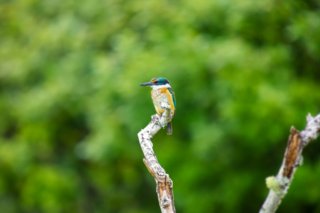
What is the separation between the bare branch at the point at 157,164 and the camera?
222cm

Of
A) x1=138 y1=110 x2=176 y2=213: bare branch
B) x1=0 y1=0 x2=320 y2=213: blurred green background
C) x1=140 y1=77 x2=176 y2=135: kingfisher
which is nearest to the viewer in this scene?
x1=140 y1=77 x2=176 y2=135: kingfisher

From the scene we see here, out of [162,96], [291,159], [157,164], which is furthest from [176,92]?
[291,159]

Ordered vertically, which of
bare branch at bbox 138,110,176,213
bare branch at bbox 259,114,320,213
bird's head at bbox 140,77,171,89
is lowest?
bare branch at bbox 259,114,320,213

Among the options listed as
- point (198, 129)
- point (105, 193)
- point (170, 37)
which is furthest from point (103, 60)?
point (105, 193)

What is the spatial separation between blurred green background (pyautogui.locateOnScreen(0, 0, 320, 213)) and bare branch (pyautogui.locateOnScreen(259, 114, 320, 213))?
579 cm

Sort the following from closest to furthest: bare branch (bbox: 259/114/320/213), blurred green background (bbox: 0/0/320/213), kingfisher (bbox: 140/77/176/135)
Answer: bare branch (bbox: 259/114/320/213) → kingfisher (bbox: 140/77/176/135) → blurred green background (bbox: 0/0/320/213)

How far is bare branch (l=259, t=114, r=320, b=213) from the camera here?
75.6 inches

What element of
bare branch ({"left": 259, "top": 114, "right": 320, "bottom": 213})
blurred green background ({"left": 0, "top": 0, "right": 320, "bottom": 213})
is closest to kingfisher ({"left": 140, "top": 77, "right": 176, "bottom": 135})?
bare branch ({"left": 259, "top": 114, "right": 320, "bottom": 213})

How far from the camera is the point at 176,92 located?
8.78 meters

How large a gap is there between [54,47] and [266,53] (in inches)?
138

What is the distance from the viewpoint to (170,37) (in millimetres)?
9086

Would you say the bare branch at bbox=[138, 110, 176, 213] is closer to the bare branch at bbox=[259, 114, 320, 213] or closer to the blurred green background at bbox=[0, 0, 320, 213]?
the bare branch at bbox=[259, 114, 320, 213]

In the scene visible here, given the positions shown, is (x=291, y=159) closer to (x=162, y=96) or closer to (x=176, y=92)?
(x=162, y=96)

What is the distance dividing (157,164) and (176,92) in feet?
21.5
